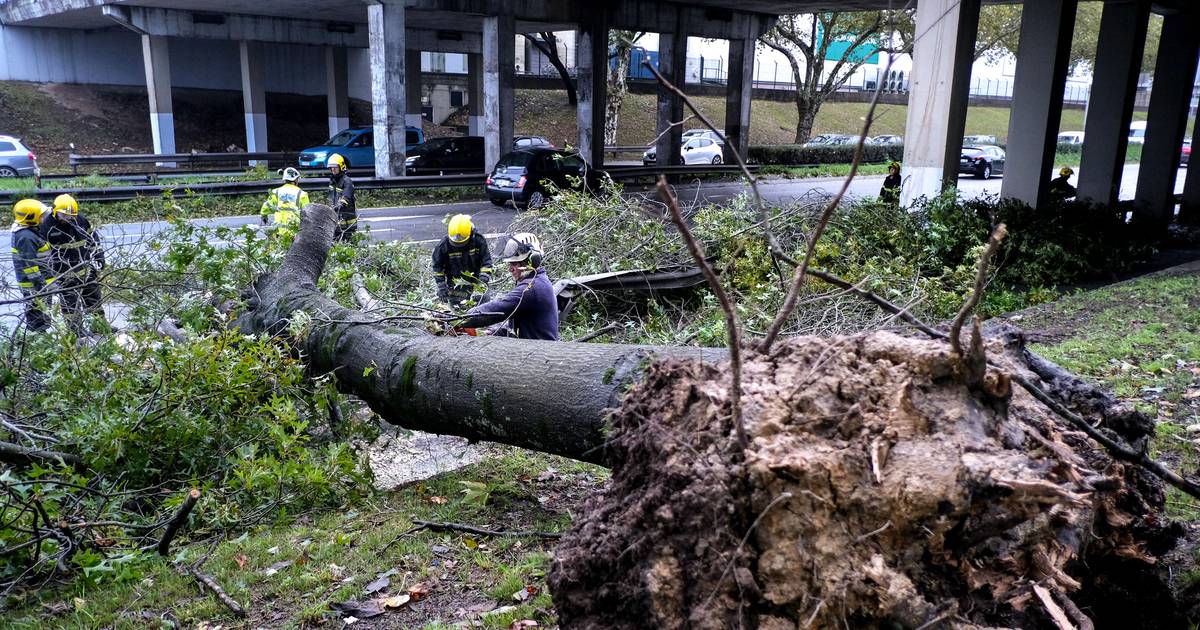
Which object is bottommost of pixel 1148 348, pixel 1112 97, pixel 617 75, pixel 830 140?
pixel 1148 348

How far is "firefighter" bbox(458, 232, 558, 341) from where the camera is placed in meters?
5.71

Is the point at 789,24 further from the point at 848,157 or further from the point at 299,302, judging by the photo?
the point at 299,302

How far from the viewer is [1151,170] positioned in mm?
19266

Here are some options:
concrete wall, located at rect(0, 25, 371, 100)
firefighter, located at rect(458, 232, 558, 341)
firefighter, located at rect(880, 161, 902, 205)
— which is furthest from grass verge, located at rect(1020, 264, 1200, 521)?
concrete wall, located at rect(0, 25, 371, 100)

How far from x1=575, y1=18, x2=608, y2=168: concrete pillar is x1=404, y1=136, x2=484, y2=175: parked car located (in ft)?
13.0

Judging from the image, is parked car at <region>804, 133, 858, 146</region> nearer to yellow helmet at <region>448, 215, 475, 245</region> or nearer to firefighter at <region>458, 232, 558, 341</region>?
yellow helmet at <region>448, 215, 475, 245</region>

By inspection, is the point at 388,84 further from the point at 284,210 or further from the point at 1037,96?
the point at 1037,96

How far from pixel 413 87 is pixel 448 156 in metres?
8.44

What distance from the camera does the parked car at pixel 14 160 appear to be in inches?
904

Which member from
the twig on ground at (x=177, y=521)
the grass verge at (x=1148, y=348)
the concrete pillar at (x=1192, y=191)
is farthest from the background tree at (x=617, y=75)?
the twig on ground at (x=177, y=521)

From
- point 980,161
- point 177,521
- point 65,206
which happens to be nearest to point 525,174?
point 65,206

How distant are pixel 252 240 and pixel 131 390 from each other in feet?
7.51

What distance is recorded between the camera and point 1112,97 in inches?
710

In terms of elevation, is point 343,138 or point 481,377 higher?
point 343,138
